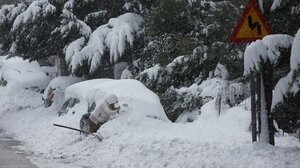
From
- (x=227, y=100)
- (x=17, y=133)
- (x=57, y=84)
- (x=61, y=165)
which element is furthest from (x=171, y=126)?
(x=57, y=84)

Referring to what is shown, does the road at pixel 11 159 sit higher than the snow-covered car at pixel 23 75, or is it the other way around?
the snow-covered car at pixel 23 75

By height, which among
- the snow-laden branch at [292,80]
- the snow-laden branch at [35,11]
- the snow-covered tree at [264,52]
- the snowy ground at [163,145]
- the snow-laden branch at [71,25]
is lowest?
the snowy ground at [163,145]

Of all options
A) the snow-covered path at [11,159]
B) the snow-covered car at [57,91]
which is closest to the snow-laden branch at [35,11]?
the snow-covered car at [57,91]

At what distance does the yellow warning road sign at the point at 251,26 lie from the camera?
751cm

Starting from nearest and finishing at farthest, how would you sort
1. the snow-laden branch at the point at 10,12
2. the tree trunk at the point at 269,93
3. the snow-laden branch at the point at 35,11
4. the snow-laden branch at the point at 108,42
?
the tree trunk at the point at 269,93
the snow-laden branch at the point at 108,42
the snow-laden branch at the point at 35,11
the snow-laden branch at the point at 10,12

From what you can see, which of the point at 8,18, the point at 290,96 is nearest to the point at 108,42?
the point at 8,18

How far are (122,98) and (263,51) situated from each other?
650 cm

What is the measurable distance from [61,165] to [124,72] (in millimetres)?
8752

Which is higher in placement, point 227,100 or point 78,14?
point 78,14

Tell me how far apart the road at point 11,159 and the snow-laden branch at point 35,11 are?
23.4 ft

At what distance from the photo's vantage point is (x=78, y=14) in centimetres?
1997

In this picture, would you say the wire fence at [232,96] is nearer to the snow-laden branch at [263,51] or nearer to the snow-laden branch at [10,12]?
the snow-laden branch at [263,51]

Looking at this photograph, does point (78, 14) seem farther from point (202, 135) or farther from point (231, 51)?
point (202, 135)

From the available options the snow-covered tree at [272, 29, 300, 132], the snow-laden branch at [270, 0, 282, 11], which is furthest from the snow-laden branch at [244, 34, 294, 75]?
the snow-laden branch at [270, 0, 282, 11]
